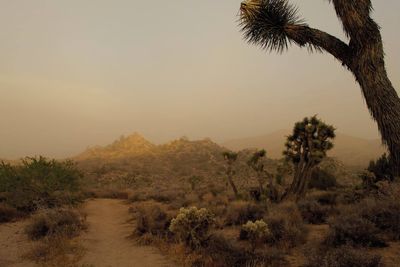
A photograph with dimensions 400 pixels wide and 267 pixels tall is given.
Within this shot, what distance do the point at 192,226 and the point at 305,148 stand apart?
9195 mm

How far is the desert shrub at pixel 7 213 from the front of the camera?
13.0 meters

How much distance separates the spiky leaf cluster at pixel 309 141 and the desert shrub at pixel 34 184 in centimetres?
983

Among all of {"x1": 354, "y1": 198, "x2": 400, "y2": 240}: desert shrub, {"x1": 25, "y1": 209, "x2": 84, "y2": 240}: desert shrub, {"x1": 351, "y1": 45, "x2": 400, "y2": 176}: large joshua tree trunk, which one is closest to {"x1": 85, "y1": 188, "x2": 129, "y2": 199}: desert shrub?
{"x1": 25, "y1": 209, "x2": 84, "y2": 240}: desert shrub

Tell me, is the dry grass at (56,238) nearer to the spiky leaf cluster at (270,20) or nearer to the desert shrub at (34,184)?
the desert shrub at (34,184)

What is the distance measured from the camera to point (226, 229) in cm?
1105

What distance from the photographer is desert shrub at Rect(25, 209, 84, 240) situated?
33.8 feet

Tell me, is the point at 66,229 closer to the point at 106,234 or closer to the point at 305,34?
the point at 106,234

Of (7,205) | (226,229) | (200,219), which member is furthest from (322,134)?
(7,205)

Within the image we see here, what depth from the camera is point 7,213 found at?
43.2 feet

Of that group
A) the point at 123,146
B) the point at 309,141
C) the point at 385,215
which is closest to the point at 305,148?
the point at 309,141

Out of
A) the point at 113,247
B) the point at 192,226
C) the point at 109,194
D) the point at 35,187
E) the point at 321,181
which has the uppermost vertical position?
the point at 35,187

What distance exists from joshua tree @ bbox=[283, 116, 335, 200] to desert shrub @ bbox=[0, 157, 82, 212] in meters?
9.48

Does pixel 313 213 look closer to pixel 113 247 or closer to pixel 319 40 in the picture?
pixel 319 40

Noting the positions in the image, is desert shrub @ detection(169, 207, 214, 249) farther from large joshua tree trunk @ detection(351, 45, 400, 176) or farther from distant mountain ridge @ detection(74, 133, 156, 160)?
distant mountain ridge @ detection(74, 133, 156, 160)
